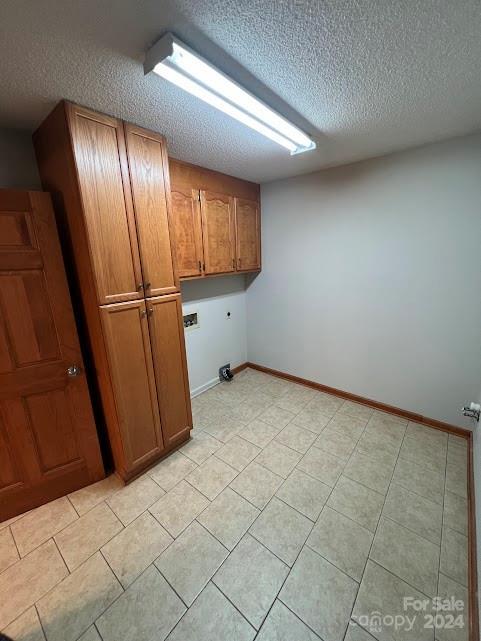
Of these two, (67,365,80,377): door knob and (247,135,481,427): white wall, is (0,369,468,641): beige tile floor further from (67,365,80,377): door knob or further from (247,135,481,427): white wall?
(67,365,80,377): door knob

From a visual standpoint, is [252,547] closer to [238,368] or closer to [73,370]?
[73,370]

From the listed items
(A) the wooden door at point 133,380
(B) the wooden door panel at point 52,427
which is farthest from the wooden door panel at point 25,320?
(A) the wooden door at point 133,380

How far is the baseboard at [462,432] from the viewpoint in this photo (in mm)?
1128

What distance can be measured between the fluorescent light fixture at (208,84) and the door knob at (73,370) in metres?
1.62

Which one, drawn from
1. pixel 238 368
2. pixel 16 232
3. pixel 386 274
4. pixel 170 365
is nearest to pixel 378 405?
pixel 386 274

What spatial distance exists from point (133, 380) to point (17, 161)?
1.56 meters

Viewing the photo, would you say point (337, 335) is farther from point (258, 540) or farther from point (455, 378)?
point (258, 540)

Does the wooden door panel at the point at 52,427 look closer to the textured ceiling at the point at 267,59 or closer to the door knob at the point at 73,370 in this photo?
the door knob at the point at 73,370

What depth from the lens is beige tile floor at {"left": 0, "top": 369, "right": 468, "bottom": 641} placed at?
3.67 ft

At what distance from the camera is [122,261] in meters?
1.56

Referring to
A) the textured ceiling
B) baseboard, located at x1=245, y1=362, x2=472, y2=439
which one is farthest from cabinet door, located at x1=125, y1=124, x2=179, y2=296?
baseboard, located at x1=245, y1=362, x2=472, y2=439

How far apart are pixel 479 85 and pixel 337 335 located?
6.61 feet

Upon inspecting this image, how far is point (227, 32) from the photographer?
916 millimetres

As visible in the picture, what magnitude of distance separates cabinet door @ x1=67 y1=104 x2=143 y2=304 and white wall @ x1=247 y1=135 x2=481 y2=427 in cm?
185
